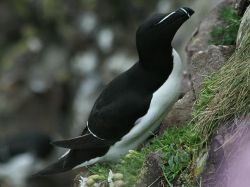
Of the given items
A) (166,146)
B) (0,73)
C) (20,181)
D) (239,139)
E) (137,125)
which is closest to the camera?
(239,139)

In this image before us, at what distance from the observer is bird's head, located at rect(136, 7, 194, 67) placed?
5.86 m

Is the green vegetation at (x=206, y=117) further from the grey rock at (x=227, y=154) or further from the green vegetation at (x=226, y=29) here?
the green vegetation at (x=226, y=29)

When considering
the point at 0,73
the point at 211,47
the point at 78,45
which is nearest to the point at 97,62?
the point at 78,45

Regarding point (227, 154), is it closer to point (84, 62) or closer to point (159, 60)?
point (159, 60)

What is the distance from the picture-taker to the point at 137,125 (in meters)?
5.96

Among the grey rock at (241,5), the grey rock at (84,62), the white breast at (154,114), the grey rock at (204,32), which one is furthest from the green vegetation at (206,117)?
the grey rock at (84,62)

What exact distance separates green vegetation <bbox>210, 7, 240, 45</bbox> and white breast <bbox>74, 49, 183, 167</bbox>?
37.8 inches

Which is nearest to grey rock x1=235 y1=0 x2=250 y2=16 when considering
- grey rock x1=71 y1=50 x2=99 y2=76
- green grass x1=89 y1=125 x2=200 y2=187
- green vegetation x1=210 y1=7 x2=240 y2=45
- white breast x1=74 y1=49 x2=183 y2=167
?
green vegetation x1=210 y1=7 x2=240 y2=45

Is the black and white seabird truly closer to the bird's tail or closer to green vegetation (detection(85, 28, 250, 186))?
the bird's tail

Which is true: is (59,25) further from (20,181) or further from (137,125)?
(137,125)

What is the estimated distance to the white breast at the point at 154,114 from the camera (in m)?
5.86

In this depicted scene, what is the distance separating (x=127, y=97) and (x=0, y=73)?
10486mm

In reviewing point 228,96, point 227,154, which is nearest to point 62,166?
point 228,96

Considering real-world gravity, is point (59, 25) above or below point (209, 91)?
below
